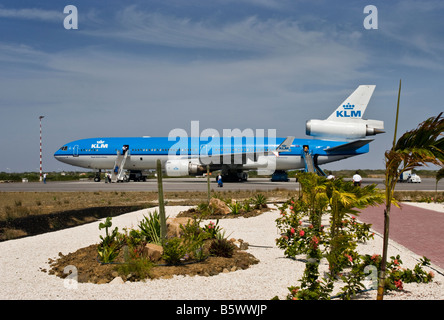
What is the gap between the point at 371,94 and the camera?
39875 millimetres

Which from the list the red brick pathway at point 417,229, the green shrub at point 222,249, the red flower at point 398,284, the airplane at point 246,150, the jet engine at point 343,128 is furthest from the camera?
the jet engine at point 343,128

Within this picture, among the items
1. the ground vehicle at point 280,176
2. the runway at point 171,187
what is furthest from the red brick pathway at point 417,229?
the ground vehicle at point 280,176

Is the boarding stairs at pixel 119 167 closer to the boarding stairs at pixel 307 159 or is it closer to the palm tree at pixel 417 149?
the boarding stairs at pixel 307 159

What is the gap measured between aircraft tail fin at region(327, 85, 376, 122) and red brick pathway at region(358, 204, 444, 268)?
23.8 meters

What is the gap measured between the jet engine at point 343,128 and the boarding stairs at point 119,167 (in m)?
18.9

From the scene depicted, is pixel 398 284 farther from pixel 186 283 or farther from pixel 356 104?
pixel 356 104

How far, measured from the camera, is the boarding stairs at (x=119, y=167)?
4212cm

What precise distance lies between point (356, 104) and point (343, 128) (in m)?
2.63

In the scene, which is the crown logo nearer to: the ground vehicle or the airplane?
the airplane

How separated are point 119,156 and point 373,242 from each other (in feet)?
114
